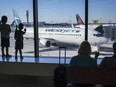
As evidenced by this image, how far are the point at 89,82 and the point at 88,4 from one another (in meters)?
2.70

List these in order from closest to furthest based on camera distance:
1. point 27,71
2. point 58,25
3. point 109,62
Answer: point 109,62 → point 27,71 → point 58,25

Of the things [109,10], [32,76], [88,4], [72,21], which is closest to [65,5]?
[72,21]

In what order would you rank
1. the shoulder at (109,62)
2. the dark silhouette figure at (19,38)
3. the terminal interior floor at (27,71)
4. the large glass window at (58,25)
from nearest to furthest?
the shoulder at (109,62) < the terminal interior floor at (27,71) < the dark silhouette figure at (19,38) < the large glass window at (58,25)

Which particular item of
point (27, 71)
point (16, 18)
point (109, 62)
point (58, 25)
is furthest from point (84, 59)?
point (58, 25)

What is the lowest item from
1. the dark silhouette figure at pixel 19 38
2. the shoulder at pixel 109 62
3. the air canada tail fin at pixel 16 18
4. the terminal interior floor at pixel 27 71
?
the terminal interior floor at pixel 27 71

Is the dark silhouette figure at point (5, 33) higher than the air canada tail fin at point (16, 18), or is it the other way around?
the air canada tail fin at point (16, 18)

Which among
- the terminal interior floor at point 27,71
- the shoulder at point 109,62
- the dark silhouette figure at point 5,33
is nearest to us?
the shoulder at point 109,62

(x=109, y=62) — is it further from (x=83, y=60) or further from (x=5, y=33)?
(x=5, y=33)

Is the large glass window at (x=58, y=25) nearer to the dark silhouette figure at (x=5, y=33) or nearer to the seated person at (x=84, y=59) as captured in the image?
the dark silhouette figure at (x=5, y=33)

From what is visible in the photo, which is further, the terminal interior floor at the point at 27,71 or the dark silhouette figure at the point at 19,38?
the dark silhouette figure at the point at 19,38

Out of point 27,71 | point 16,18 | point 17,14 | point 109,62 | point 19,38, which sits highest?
point 17,14

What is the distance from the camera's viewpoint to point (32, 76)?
17.7 ft

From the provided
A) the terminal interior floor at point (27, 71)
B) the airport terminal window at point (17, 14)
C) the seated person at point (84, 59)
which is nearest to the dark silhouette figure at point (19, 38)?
the airport terminal window at point (17, 14)

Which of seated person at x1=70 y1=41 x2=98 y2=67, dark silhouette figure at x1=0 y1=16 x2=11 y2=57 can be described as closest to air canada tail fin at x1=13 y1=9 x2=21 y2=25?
dark silhouette figure at x1=0 y1=16 x2=11 y2=57
